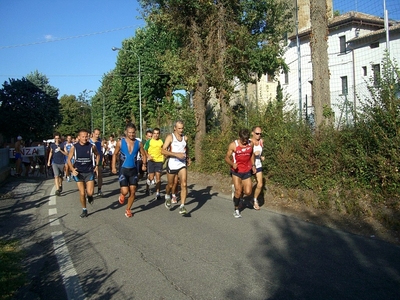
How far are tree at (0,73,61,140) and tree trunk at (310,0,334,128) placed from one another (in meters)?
35.8

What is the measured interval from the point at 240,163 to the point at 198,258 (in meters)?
3.46

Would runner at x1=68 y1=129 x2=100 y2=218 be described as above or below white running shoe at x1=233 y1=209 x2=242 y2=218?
above

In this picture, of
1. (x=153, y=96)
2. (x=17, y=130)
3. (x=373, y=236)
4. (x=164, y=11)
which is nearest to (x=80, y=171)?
(x=373, y=236)

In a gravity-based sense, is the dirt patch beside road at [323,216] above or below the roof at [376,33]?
below

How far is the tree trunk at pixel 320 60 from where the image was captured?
1109 cm

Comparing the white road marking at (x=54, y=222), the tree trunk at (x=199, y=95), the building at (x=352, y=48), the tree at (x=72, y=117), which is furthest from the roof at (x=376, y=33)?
the tree at (x=72, y=117)

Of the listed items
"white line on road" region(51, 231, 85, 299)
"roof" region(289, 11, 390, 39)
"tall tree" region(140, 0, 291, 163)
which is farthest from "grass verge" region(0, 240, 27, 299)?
"roof" region(289, 11, 390, 39)

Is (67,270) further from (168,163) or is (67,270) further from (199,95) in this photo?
(199,95)

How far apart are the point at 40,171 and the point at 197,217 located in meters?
17.9

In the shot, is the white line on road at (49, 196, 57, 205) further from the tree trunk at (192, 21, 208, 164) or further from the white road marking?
the tree trunk at (192, 21, 208, 164)

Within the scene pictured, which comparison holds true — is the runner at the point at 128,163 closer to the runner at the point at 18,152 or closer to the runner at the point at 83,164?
the runner at the point at 83,164

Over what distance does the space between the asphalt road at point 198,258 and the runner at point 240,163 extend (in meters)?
0.57

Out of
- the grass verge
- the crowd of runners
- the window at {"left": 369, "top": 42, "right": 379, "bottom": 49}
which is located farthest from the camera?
the window at {"left": 369, "top": 42, "right": 379, "bottom": 49}

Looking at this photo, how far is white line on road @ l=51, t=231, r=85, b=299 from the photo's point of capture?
4.68 metres
